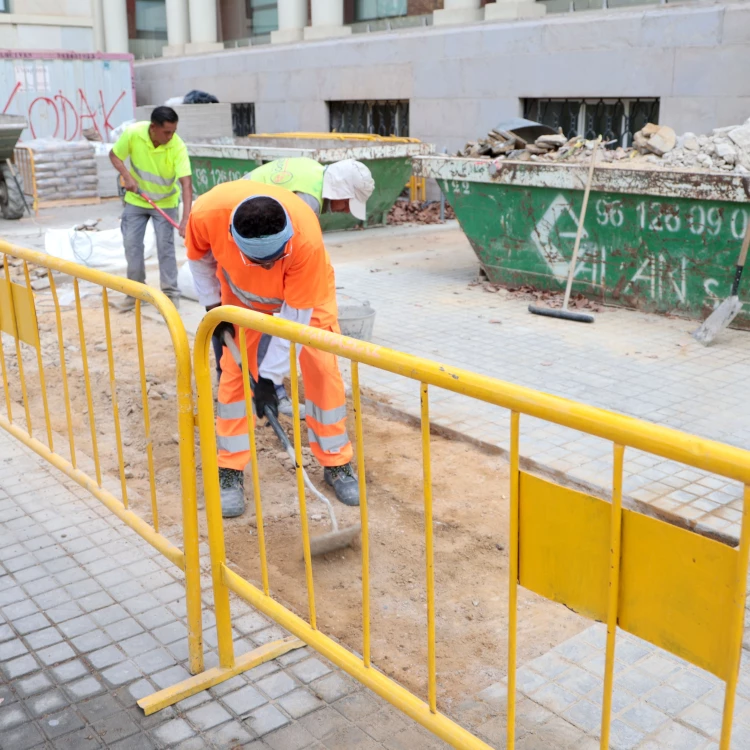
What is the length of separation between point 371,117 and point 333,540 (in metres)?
12.6

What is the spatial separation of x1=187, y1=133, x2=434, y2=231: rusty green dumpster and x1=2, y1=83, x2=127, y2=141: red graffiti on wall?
308 inches

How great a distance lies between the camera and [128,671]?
9.41 ft

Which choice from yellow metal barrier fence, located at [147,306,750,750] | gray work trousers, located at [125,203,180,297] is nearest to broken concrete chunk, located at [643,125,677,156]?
gray work trousers, located at [125,203,180,297]

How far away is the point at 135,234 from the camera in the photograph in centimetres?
787

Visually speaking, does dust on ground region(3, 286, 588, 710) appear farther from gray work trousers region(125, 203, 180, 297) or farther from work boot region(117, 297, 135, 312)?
gray work trousers region(125, 203, 180, 297)

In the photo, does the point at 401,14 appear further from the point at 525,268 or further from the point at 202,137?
the point at 525,268

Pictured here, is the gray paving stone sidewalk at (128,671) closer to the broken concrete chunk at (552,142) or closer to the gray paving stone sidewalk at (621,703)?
the gray paving stone sidewalk at (621,703)

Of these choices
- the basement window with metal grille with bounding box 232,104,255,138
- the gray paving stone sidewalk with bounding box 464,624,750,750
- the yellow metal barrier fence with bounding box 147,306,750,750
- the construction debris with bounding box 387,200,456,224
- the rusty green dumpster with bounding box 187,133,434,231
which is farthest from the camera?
the basement window with metal grille with bounding box 232,104,255,138

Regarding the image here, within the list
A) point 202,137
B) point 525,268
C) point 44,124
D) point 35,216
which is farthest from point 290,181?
point 44,124

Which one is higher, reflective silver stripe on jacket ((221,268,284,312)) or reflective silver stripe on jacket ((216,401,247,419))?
reflective silver stripe on jacket ((221,268,284,312))

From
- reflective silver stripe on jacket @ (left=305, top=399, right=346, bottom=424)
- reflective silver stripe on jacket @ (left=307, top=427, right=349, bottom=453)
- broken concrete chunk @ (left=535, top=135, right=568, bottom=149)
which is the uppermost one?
broken concrete chunk @ (left=535, top=135, right=568, bottom=149)

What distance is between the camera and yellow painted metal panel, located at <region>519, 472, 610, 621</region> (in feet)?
5.65

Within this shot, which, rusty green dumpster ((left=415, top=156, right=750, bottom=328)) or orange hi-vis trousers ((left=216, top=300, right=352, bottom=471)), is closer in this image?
orange hi-vis trousers ((left=216, top=300, right=352, bottom=471))

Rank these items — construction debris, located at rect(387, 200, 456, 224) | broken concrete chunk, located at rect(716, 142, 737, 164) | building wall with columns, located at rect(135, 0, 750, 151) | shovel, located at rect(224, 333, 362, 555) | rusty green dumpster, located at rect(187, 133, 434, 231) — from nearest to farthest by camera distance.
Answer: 1. shovel, located at rect(224, 333, 362, 555)
2. broken concrete chunk, located at rect(716, 142, 737, 164)
3. building wall with columns, located at rect(135, 0, 750, 151)
4. rusty green dumpster, located at rect(187, 133, 434, 231)
5. construction debris, located at rect(387, 200, 456, 224)
